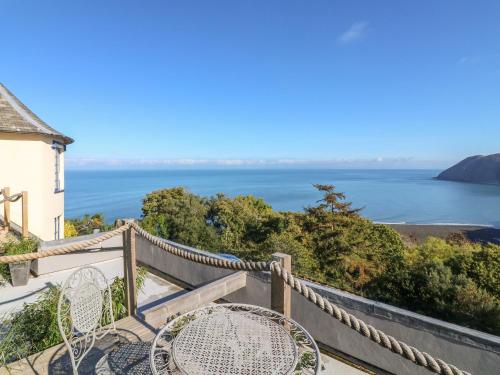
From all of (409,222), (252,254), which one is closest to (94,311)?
(252,254)

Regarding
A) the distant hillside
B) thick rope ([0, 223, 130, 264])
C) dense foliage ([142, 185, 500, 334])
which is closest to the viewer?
thick rope ([0, 223, 130, 264])

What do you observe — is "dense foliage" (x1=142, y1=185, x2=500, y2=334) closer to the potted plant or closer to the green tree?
the green tree

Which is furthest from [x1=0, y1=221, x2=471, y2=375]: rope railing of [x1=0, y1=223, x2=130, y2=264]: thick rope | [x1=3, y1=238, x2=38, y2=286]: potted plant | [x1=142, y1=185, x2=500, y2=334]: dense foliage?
[x1=142, y1=185, x2=500, y2=334]: dense foliage

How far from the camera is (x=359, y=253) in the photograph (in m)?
15.8

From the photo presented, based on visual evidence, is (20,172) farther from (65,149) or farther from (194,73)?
(194,73)

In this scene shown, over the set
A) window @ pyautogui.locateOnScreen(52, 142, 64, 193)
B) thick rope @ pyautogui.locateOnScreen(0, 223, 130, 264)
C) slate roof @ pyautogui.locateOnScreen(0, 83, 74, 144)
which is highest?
slate roof @ pyautogui.locateOnScreen(0, 83, 74, 144)

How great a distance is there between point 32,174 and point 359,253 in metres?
15.5

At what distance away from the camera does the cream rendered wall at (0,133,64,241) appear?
9.16 metres

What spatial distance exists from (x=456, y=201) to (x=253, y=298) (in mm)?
73128

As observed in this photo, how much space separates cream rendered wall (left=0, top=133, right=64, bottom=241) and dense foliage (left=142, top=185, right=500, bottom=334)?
355 cm

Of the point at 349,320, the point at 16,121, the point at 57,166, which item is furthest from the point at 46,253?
the point at 57,166

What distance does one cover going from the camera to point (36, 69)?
16172 millimetres

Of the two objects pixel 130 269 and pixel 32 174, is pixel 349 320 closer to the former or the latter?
pixel 130 269

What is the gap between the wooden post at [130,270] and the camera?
320 cm
